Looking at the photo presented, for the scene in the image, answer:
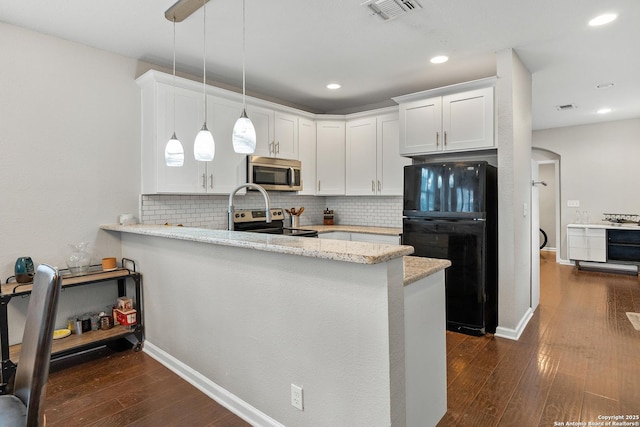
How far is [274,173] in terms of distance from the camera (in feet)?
13.5

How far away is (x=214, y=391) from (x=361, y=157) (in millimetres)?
3313

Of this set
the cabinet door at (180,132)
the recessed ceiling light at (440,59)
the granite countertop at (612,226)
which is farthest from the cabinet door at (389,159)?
the granite countertop at (612,226)

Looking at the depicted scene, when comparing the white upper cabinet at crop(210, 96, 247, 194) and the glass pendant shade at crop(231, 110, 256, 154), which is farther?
the white upper cabinet at crop(210, 96, 247, 194)

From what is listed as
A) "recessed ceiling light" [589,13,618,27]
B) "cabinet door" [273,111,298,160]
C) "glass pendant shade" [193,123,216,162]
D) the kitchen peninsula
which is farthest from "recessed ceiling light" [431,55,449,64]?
"glass pendant shade" [193,123,216,162]

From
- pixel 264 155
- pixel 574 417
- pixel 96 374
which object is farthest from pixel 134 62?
pixel 574 417

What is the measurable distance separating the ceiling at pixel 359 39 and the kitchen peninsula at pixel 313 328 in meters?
1.60

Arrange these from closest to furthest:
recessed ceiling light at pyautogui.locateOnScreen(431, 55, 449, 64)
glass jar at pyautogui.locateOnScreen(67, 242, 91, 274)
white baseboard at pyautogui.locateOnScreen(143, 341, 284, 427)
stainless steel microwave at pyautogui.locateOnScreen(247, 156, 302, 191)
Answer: white baseboard at pyautogui.locateOnScreen(143, 341, 284, 427), glass jar at pyautogui.locateOnScreen(67, 242, 91, 274), recessed ceiling light at pyautogui.locateOnScreen(431, 55, 449, 64), stainless steel microwave at pyautogui.locateOnScreen(247, 156, 302, 191)

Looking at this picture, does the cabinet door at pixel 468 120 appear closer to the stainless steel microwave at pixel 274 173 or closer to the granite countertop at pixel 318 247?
the stainless steel microwave at pixel 274 173

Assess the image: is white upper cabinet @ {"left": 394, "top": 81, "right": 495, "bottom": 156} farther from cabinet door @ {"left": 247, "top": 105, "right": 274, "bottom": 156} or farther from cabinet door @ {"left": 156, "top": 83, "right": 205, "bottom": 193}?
cabinet door @ {"left": 156, "top": 83, "right": 205, "bottom": 193}

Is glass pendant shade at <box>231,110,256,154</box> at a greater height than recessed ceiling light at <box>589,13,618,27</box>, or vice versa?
recessed ceiling light at <box>589,13,618,27</box>

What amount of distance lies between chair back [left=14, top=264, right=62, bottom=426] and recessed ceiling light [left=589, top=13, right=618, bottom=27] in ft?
11.9

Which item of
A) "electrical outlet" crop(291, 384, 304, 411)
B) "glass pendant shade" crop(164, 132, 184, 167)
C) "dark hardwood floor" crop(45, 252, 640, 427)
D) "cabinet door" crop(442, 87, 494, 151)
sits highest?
"cabinet door" crop(442, 87, 494, 151)

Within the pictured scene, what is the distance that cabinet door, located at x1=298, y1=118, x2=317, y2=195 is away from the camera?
4.55 m

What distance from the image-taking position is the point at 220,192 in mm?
3607
